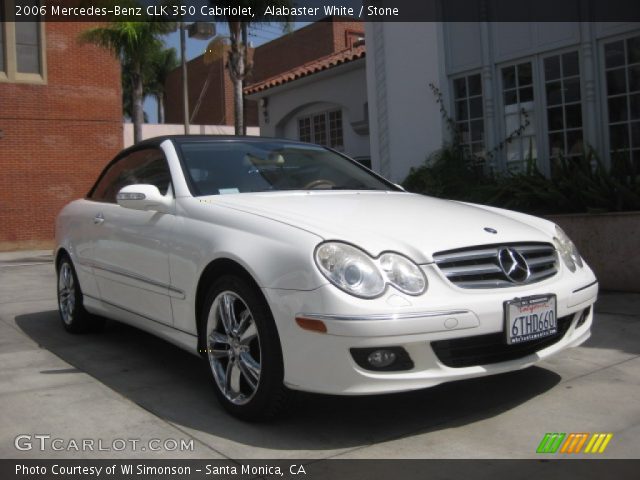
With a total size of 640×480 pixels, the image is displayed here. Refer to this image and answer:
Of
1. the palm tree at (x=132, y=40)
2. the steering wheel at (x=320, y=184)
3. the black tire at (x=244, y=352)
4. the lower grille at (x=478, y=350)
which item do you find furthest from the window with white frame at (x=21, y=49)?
the lower grille at (x=478, y=350)

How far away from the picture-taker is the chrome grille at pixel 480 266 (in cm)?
332

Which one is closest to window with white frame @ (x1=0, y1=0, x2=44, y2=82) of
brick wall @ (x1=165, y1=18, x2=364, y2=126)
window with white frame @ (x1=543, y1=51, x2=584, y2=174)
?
brick wall @ (x1=165, y1=18, x2=364, y2=126)

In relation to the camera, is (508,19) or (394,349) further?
(508,19)

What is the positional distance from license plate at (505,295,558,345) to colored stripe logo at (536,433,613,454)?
18.5 inches

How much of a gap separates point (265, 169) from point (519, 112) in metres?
5.57

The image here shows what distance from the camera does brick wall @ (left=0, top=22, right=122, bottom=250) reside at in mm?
17844

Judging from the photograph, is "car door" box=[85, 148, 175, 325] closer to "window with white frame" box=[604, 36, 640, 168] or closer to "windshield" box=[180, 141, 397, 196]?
"windshield" box=[180, 141, 397, 196]

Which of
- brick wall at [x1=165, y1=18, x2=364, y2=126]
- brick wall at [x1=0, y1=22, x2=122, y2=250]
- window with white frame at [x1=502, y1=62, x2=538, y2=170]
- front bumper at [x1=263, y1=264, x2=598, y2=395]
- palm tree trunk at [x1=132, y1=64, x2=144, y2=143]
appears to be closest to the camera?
front bumper at [x1=263, y1=264, x2=598, y2=395]

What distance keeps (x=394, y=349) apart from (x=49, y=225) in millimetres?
17160

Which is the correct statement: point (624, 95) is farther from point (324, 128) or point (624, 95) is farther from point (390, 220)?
point (324, 128)

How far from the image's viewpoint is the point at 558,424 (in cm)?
346

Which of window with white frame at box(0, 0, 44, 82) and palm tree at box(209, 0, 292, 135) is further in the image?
window with white frame at box(0, 0, 44, 82)

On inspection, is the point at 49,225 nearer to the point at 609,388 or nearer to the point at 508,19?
the point at 508,19

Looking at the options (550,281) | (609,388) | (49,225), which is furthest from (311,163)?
(49,225)
